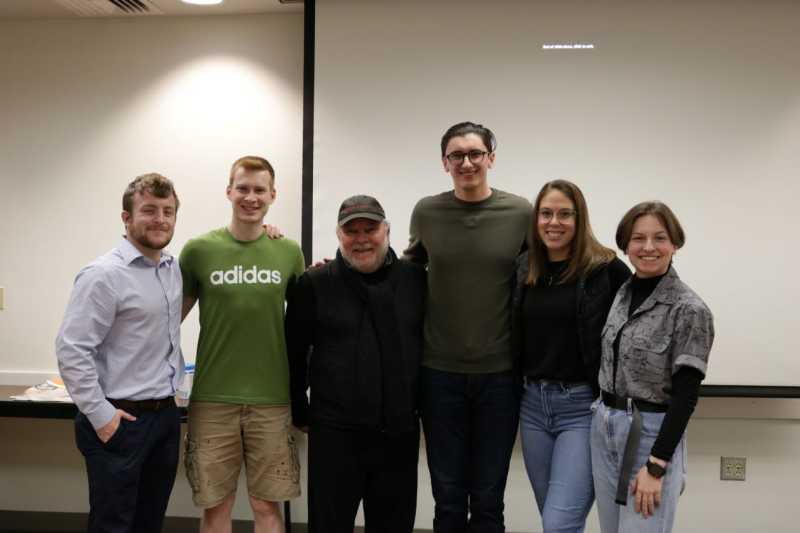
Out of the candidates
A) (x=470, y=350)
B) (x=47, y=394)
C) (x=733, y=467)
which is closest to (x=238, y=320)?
(x=470, y=350)

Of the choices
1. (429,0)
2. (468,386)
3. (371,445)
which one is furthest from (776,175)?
(371,445)

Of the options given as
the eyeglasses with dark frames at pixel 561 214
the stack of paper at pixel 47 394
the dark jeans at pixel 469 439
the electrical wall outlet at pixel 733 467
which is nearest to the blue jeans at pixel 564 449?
the dark jeans at pixel 469 439

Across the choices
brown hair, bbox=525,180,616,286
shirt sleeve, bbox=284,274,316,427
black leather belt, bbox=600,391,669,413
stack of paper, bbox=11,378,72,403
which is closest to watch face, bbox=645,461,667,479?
black leather belt, bbox=600,391,669,413

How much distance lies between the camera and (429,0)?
A: 3252 millimetres

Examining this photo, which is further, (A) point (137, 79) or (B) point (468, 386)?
(A) point (137, 79)

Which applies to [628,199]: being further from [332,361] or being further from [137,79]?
[137,79]

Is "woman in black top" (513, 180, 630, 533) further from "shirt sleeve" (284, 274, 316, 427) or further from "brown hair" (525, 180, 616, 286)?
"shirt sleeve" (284, 274, 316, 427)

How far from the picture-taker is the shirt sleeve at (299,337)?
85.4 inches

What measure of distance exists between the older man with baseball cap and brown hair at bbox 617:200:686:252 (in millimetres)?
680

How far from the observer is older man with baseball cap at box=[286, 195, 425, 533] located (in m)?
2.10

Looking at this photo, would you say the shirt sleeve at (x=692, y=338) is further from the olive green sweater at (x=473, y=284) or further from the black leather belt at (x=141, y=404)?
the black leather belt at (x=141, y=404)

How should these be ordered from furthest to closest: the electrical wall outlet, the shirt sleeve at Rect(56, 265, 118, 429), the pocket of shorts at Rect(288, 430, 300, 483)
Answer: the electrical wall outlet → the pocket of shorts at Rect(288, 430, 300, 483) → the shirt sleeve at Rect(56, 265, 118, 429)

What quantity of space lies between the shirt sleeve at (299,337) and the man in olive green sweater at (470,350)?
0.39 meters

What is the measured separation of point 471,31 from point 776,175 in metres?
1.63
